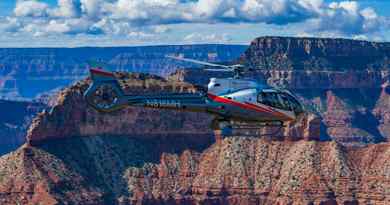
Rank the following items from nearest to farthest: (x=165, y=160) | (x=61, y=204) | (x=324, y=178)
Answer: (x=61, y=204) → (x=324, y=178) → (x=165, y=160)

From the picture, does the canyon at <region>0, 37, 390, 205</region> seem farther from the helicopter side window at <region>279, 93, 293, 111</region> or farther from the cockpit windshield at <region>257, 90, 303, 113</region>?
the helicopter side window at <region>279, 93, 293, 111</region>

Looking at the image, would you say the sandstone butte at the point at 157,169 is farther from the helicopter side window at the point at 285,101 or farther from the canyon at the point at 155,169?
the helicopter side window at the point at 285,101

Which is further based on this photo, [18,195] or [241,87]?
[18,195]

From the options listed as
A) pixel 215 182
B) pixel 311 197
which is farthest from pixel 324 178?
pixel 215 182

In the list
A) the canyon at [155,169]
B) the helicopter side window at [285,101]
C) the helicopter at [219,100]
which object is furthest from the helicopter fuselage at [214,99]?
the canyon at [155,169]

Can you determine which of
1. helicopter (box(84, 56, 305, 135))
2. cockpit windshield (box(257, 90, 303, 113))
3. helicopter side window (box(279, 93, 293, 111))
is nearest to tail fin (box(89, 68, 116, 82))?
helicopter (box(84, 56, 305, 135))

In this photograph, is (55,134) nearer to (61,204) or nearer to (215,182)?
(61,204)

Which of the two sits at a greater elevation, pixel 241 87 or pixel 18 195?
pixel 241 87

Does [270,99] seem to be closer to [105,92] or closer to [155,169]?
[105,92]
